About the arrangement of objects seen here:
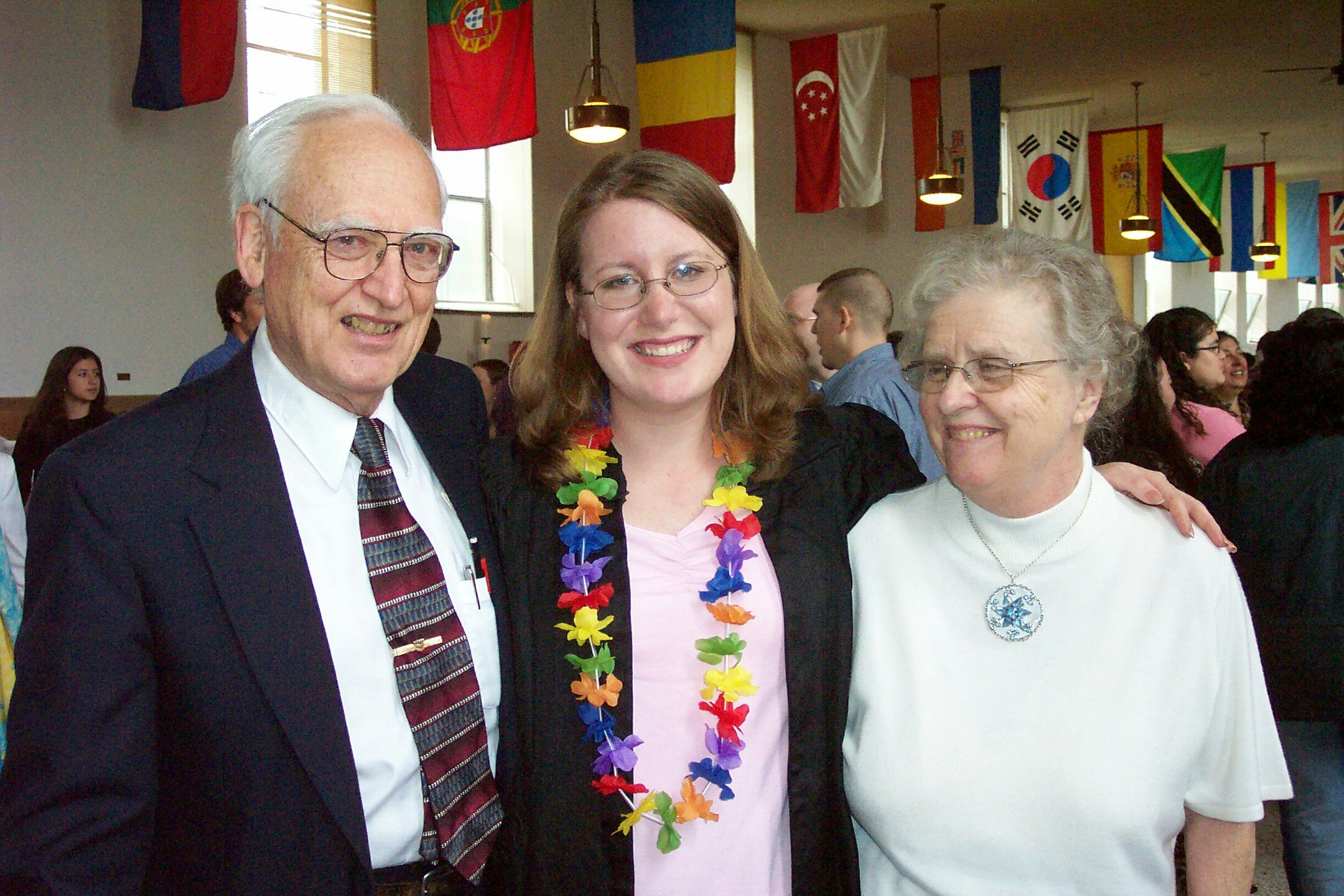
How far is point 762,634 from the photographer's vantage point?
186 cm

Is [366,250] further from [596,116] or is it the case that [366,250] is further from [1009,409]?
[596,116]

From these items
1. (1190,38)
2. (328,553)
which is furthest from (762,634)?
(1190,38)

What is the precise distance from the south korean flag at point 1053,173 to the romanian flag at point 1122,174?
689 millimetres

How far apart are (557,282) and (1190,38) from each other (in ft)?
41.9

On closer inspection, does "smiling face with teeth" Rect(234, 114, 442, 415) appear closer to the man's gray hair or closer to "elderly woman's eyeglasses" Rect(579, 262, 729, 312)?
the man's gray hair

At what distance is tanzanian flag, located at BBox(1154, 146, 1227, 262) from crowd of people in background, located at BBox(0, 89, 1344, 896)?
1524 cm

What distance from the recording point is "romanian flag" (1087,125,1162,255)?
13680mm

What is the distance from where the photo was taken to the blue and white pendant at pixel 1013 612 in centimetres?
173

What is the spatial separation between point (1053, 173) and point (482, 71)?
318 inches

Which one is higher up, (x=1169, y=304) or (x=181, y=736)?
(x=1169, y=304)

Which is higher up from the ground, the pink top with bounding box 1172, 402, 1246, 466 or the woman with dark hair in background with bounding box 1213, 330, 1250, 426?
the woman with dark hair in background with bounding box 1213, 330, 1250, 426

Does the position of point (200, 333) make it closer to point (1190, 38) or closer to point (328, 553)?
point (328, 553)

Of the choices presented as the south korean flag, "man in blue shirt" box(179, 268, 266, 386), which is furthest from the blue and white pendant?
the south korean flag

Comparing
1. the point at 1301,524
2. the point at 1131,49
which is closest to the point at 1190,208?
the point at 1131,49
